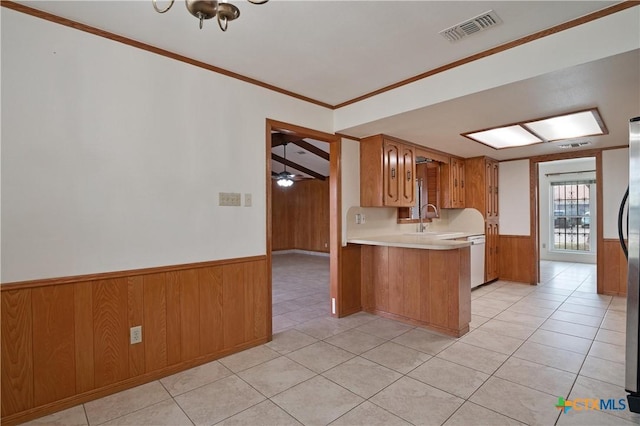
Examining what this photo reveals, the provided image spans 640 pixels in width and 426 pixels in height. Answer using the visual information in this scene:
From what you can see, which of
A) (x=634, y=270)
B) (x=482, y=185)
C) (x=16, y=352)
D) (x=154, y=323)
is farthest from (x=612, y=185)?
(x=16, y=352)

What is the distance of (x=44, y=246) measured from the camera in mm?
1972

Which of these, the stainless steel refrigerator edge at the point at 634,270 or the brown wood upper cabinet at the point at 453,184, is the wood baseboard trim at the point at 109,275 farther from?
the brown wood upper cabinet at the point at 453,184

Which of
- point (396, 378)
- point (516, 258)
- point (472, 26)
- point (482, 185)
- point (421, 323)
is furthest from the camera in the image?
point (516, 258)

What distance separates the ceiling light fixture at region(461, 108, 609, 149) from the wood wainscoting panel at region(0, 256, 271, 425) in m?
3.34

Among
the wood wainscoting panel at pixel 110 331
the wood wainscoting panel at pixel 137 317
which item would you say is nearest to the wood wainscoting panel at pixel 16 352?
the wood wainscoting panel at pixel 110 331

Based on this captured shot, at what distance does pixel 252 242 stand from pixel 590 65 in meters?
2.90

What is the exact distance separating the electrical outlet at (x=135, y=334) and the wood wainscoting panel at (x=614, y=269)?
6.19m

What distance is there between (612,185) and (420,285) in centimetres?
380

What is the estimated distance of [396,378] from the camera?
2.38 meters

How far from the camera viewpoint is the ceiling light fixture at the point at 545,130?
132 inches

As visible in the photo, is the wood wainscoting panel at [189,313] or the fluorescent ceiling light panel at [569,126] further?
the fluorescent ceiling light panel at [569,126]

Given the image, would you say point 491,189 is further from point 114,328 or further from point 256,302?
point 114,328

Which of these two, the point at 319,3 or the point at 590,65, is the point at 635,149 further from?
the point at 319,3

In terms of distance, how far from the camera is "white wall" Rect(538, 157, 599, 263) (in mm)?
7352
